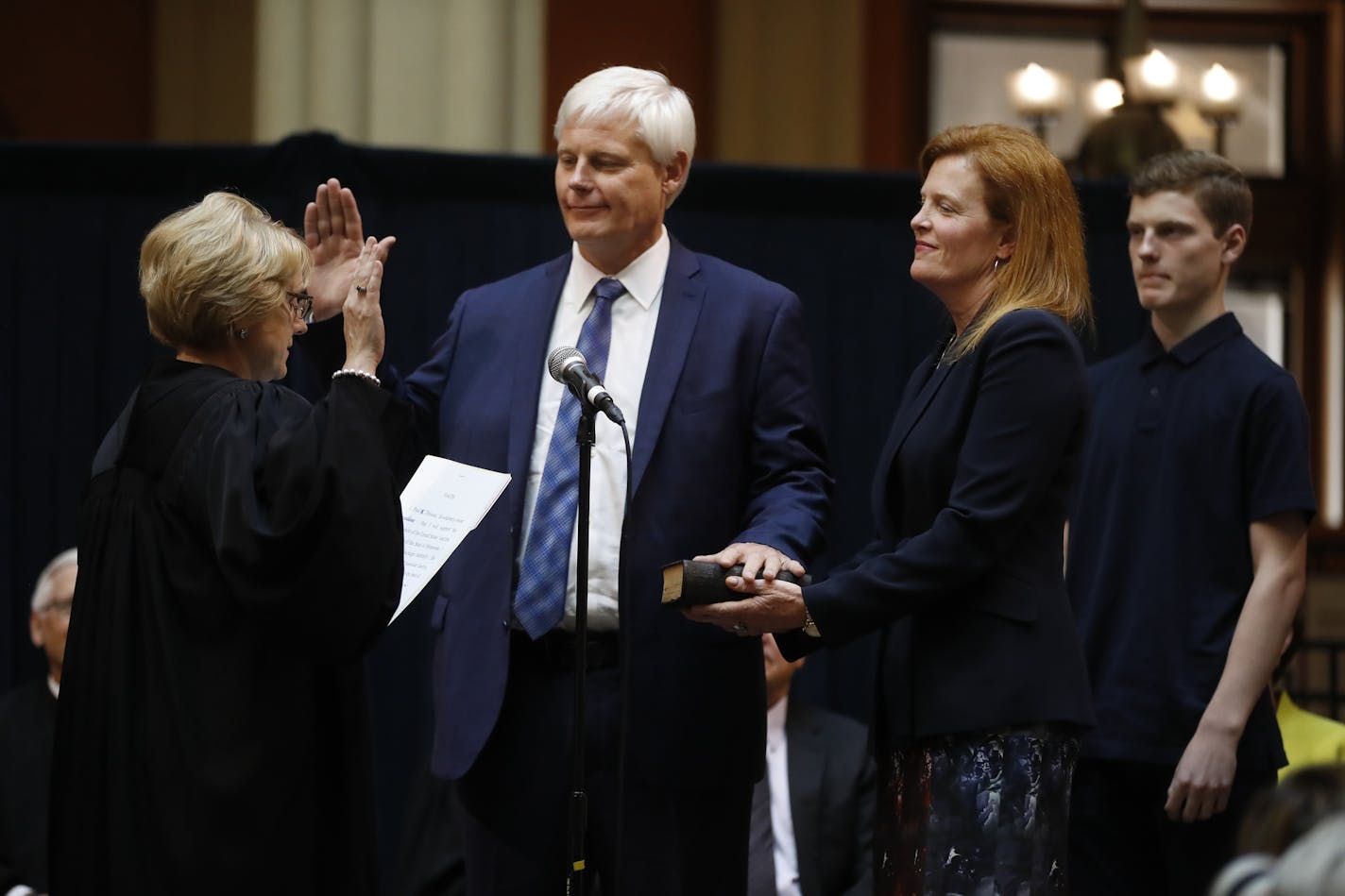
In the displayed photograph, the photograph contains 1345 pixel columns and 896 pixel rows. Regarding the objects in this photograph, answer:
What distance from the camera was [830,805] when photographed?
4344 millimetres

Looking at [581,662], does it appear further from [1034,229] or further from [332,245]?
[1034,229]

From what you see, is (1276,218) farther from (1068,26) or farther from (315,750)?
(315,750)

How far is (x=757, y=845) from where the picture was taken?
4258 millimetres

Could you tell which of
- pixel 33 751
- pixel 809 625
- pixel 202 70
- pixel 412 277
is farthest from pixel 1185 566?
pixel 202 70

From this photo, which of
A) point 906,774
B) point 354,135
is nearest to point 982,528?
point 906,774

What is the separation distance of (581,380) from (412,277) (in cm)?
263

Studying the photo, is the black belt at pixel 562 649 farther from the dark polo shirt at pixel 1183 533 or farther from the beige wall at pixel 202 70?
the beige wall at pixel 202 70

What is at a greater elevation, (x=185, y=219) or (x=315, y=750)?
(x=185, y=219)

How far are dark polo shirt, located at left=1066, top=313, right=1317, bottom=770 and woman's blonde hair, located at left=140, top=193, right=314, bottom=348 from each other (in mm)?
1567

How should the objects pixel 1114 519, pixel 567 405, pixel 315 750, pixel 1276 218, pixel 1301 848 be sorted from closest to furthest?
1. pixel 1301 848
2. pixel 315 750
3. pixel 567 405
4. pixel 1114 519
5. pixel 1276 218

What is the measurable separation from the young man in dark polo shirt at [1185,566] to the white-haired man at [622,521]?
2.20 feet

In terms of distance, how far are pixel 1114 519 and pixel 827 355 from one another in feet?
6.57

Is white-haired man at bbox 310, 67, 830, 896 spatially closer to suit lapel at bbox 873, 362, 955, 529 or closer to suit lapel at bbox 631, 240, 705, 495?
suit lapel at bbox 631, 240, 705, 495

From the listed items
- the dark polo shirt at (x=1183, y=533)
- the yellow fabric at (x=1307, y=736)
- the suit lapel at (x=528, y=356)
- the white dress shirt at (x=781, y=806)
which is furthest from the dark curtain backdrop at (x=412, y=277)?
the suit lapel at (x=528, y=356)
